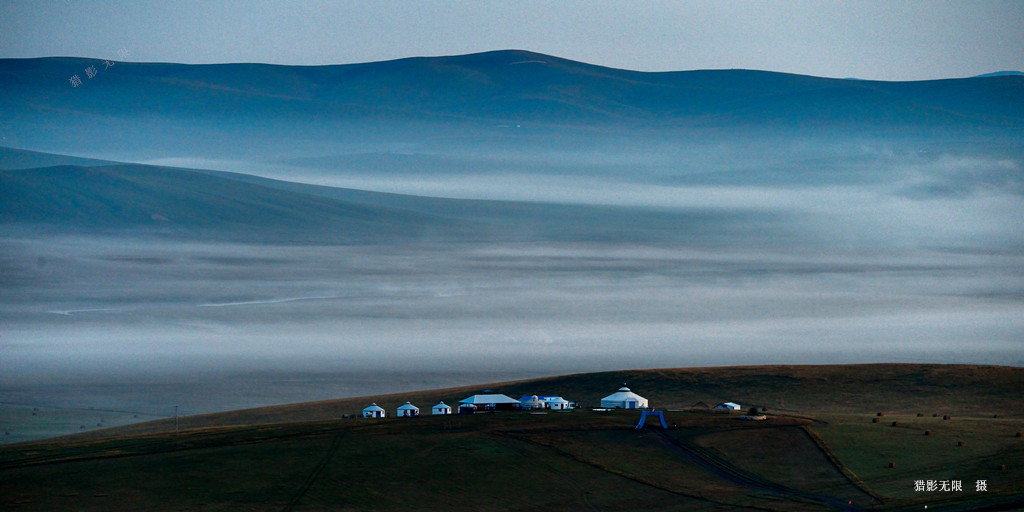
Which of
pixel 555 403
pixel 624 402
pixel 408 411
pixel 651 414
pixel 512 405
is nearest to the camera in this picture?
pixel 651 414

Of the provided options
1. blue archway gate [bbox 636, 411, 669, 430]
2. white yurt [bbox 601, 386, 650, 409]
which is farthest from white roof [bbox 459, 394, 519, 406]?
blue archway gate [bbox 636, 411, 669, 430]

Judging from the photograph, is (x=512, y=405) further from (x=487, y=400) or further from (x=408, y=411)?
(x=408, y=411)

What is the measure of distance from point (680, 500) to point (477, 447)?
17.7 metres

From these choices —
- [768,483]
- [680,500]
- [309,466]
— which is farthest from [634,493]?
[309,466]

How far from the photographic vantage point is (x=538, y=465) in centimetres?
8762

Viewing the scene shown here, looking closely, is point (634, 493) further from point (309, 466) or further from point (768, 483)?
point (309, 466)

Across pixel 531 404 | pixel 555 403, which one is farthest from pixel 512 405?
pixel 555 403

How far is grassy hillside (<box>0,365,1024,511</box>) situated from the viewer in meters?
79.2

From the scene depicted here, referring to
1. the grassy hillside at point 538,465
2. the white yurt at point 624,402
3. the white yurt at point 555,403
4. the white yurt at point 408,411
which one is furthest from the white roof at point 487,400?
the grassy hillside at point 538,465

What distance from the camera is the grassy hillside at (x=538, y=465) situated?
79.2m

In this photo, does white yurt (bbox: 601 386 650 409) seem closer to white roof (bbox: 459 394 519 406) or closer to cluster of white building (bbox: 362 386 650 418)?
cluster of white building (bbox: 362 386 650 418)

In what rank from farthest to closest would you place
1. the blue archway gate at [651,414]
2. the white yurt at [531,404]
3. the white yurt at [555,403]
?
1. the white yurt at [555,403]
2. the white yurt at [531,404]
3. the blue archway gate at [651,414]

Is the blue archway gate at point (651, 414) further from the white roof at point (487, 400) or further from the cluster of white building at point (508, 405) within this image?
the white roof at point (487, 400)

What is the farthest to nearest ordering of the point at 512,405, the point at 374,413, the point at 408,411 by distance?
the point at 512,405 < the point at 374,413 < the point at 408,411
